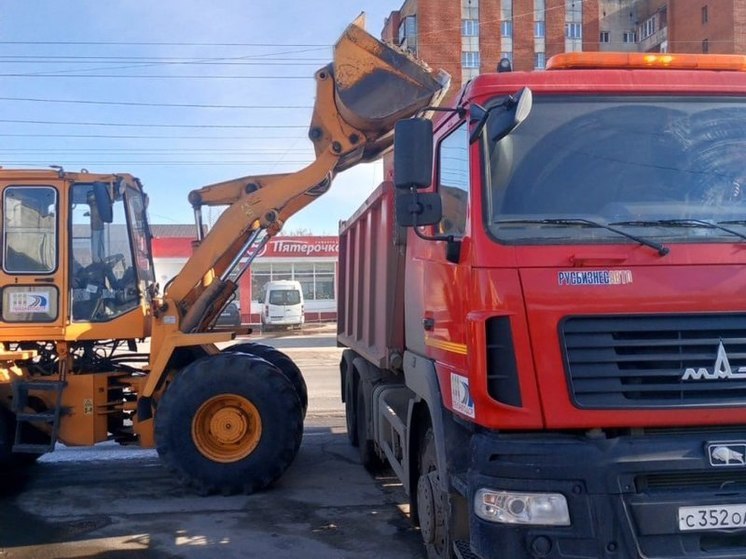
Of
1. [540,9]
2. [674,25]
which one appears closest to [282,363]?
[674,25]

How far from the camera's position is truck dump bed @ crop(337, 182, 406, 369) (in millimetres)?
6332

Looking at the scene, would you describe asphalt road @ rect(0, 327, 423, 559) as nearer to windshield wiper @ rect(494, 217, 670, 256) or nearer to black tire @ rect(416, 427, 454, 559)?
black tire @ rect(416, 427, 454, 559)

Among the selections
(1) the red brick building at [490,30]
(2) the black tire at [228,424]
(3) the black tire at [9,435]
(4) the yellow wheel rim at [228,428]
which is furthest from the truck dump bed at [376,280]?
(1) the red brick building at [490,30]

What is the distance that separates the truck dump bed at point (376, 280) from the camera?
20.8ft

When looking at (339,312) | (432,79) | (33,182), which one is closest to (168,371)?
(33,182)

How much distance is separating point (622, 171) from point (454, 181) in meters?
0.94

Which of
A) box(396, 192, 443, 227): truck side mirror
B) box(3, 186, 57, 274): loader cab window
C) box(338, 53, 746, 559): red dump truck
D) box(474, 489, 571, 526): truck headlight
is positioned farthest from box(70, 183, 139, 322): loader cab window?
box(474, 489, 571, 526): truck headlight

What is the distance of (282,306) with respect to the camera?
35312mm

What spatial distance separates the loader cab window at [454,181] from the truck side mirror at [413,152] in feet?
0.71

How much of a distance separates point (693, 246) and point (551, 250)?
731 mm

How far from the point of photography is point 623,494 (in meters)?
3.63

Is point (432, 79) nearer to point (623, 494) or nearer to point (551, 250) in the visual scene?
point (551, 250)

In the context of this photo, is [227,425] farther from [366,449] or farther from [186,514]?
[366,449]

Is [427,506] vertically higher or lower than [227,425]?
lower
